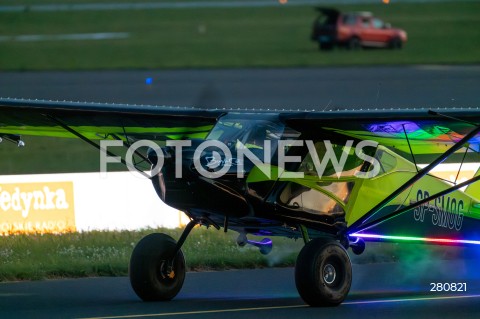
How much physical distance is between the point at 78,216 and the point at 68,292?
14.6ft

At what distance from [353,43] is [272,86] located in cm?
1490

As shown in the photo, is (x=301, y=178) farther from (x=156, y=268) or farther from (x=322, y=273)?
(x=156, y=268)

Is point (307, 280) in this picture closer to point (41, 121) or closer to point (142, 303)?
point (142, 303)

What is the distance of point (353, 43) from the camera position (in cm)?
5131

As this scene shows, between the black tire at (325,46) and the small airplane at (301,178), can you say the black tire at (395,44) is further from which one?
the small airplane at (301,178)

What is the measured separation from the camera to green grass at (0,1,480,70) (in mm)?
46750

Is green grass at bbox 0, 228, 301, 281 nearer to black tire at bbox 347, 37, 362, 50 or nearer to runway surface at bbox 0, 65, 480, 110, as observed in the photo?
runway surface at bbox 0, 65, 480, 110

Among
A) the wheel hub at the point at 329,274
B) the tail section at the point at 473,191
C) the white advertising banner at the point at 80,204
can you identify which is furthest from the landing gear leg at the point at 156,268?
the white advertising banner at the point at 80,204

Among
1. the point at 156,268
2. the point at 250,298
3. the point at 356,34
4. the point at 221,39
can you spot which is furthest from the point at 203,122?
the point at 221,39

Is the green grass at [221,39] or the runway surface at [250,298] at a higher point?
the green grass at [221,39]

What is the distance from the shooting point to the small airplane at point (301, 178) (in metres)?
12.0

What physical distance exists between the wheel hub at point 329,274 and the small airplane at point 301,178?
0.05 ft

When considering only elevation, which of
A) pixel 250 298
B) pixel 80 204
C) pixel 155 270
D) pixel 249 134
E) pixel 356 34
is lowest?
pixel 250 298

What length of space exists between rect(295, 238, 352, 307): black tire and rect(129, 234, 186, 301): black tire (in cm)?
166
